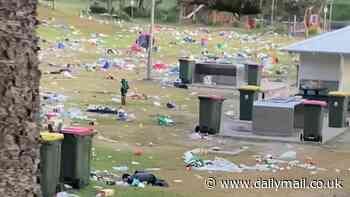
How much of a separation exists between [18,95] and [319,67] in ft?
59.1

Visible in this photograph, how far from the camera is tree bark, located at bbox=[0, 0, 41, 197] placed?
292cm

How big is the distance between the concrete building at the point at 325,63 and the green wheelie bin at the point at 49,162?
40.8 feet

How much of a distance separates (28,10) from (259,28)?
59275mm

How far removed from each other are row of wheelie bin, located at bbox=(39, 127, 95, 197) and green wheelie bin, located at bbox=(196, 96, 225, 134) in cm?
545

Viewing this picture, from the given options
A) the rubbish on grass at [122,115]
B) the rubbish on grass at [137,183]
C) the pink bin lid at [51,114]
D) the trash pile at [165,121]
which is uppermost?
the pink bin lid at [51,114]

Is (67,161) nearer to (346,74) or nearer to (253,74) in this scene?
(346,74)

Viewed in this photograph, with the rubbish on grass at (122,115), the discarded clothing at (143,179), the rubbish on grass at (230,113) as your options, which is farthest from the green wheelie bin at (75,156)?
the rubbish on grass at (230,113)

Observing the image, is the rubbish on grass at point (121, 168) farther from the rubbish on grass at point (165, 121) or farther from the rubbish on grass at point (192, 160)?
the rubbish on grass at point (165, 121)

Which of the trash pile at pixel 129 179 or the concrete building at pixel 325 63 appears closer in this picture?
the trash pile at pixel 129 179

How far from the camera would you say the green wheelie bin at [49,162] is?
8.03m

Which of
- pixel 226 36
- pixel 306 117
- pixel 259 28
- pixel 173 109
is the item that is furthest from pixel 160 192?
pixel 259 28

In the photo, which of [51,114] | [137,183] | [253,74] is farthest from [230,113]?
[137,183]

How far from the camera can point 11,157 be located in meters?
Result: 2.97

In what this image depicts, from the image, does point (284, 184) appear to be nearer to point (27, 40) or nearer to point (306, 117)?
point (306, 117)
